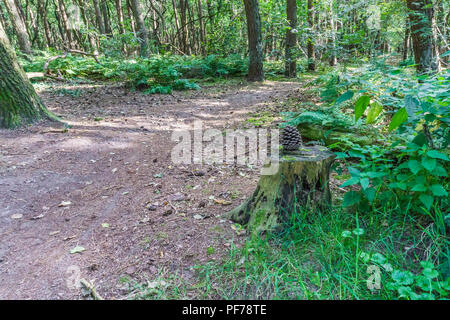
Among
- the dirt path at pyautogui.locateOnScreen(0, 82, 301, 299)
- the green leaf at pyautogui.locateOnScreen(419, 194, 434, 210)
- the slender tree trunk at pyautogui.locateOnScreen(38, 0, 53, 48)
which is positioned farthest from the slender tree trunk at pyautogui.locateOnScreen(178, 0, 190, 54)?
the green leaf at pyautogui.locateOnScreen(419, 194, 434, 210)

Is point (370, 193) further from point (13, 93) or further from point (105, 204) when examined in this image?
point (13, 93)

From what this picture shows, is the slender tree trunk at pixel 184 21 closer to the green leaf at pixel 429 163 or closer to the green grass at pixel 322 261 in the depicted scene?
the green grass at pixel 322 261

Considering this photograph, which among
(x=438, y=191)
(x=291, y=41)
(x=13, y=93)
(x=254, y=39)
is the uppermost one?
(x=291, y=41)

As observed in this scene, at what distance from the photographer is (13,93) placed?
228 inches

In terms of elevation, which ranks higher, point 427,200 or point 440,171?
point 440,171

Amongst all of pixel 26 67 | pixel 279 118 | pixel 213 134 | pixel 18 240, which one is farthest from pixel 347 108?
pixel 26 67

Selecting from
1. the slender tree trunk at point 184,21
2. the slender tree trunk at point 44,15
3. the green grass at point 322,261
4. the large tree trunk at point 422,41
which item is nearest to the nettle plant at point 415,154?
the green grass at point 322,261

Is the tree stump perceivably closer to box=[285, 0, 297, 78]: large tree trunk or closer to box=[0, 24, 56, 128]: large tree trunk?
box=[0, 24, 56, 128]: large tree trunk

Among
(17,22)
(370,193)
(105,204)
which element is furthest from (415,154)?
(17,22)

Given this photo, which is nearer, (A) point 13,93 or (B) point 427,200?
(B) point 427,200

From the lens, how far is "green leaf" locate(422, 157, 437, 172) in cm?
188

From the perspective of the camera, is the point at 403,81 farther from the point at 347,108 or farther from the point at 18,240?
the point at 18,240

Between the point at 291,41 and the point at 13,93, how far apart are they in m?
11.0
